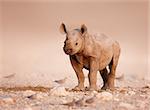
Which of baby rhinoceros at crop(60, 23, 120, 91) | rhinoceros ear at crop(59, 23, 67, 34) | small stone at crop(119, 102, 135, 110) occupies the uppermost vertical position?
rhinoceros ear at crop(59, 23, 67, 34)

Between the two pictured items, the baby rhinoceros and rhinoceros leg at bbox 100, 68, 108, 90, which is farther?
rhinoceros leg at bbox 100, 68, 108, 90

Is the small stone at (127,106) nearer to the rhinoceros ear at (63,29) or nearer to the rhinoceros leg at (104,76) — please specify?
the rhinoceros ear at (63,29)

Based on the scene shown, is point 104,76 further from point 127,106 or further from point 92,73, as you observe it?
point 127,106

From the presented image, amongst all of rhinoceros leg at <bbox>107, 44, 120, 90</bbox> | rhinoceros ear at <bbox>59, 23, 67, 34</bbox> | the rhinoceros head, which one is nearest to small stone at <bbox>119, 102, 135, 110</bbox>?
the rhinoceros head

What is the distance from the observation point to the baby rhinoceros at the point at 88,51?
6.84ft

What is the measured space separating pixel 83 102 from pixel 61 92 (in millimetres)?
308

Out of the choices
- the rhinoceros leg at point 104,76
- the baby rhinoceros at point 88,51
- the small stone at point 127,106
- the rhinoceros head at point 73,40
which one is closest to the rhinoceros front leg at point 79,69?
the baby rhinoceros at point 88,51

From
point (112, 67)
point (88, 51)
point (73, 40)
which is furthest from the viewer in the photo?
point (112, 67)

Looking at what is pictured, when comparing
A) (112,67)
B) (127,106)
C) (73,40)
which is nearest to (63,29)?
(73,40)

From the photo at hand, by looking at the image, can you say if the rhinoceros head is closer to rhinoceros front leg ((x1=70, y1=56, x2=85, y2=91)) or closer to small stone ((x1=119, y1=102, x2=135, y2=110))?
rhinoceros front leg ((x1=70, y1=56, x2=85, y2=91))

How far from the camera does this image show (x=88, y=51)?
217 cm

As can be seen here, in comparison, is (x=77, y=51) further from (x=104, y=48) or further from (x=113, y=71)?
(x=113, y=71)

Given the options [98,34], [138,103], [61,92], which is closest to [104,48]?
[98,34]

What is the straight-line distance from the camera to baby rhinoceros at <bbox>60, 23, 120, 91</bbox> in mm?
2084
